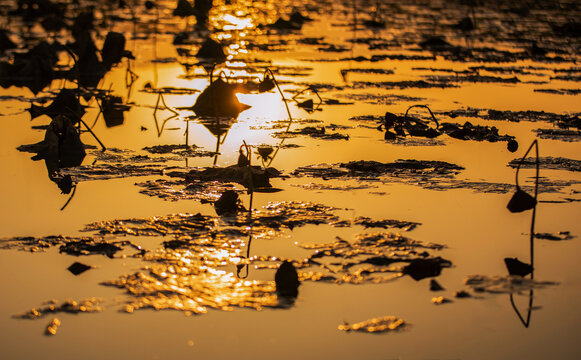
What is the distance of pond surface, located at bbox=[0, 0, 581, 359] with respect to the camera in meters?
2.76

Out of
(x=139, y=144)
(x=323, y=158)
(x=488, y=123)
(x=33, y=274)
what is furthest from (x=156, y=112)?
(x=33, y=274)

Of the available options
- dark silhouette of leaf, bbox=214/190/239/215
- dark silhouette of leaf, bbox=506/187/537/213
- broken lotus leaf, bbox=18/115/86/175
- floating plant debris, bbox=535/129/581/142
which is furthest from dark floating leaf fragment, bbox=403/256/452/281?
floating plant debris, bbox=535/129/581/142

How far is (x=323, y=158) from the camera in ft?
16.5

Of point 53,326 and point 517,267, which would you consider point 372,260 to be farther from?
point 53,326

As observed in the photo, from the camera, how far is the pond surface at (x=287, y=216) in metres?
2.76

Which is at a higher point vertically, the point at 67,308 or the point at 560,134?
the point at 560,134

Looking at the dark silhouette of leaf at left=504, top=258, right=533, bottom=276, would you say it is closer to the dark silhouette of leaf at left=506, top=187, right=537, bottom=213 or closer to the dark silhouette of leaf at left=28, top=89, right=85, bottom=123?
the dark silhouette of leaf at left=506, top=187, right=537, bottom=213

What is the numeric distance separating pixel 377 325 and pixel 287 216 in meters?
1.08

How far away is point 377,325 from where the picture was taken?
2.79 metres

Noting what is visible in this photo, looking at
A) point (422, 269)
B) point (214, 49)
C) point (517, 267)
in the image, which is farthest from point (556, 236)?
point (214, 49)

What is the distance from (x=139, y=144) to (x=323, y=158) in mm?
1196

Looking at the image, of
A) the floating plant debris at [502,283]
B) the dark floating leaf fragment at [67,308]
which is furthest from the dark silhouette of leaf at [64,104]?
the floating plant debris at [502,283]

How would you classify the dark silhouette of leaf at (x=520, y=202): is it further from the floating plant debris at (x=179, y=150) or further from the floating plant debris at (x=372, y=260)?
the floating plant debris at (x=179, y=150)

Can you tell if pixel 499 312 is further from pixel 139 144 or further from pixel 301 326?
pixel 139 144
